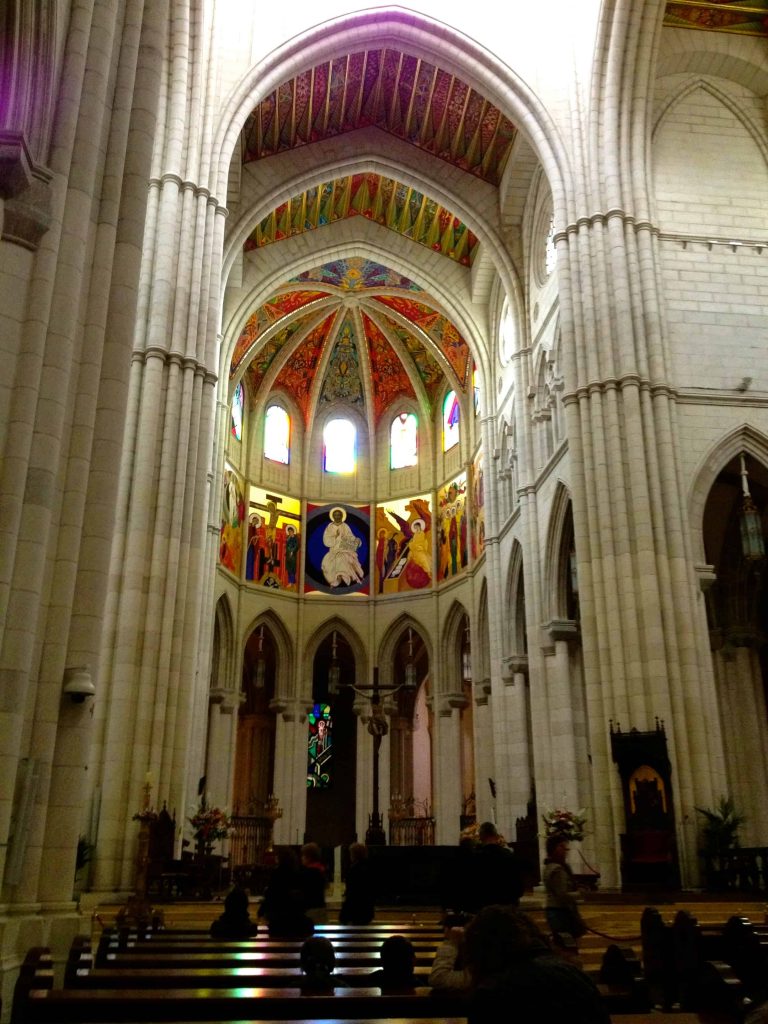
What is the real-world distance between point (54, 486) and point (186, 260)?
10358 millimetres

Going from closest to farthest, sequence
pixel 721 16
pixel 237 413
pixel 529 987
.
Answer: pixel 529 987 → pixel 721 16 → pixel 237 413

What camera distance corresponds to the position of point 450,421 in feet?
102

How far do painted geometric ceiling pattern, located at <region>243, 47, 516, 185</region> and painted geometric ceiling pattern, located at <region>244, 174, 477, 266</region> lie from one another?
65.1 inches

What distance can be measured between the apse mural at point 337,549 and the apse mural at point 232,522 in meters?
2.69

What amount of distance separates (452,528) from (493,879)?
979 inches

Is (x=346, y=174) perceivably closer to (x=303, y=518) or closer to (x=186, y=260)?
(x=186, y=260)

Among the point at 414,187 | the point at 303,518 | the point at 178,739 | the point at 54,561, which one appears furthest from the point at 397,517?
the point at 54,561

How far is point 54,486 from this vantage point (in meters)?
6.94

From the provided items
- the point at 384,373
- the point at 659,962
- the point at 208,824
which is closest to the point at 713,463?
the point at 208,824

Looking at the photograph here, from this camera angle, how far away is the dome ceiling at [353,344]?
93.2ft

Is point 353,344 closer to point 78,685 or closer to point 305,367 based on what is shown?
point 305,367

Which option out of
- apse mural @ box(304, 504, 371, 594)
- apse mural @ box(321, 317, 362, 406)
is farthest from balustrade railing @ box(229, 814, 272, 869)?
apse mural @ box(321, 317, 362, 406)

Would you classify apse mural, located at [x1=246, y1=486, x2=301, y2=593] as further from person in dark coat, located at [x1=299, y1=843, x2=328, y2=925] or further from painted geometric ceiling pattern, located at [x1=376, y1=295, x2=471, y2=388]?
person in dark coat, located at [x1=299, y1=843, x2=328, y2=925]

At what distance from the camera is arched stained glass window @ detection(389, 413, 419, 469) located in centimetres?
3206
